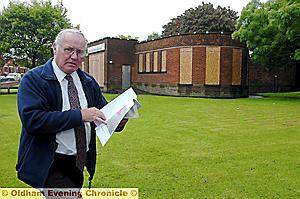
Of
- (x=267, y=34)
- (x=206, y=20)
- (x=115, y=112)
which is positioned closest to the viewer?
(x=115, y=112)

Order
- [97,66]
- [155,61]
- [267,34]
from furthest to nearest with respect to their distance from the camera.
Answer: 1. [97,66]
2. [155,61]
3. [267,34]

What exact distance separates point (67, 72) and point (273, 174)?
14.9ft

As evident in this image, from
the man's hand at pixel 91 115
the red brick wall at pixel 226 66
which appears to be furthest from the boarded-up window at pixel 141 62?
the man's hand at pixel 91 115

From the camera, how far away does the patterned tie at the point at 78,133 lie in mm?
2379

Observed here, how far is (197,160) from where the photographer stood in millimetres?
6895

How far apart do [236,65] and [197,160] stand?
24.1 metres

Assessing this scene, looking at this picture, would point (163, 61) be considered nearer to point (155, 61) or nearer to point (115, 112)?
point (155, 61)

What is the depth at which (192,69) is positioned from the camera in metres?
29.9

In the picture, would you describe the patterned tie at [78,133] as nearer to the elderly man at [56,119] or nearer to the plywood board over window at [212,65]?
the elderly man at [56,119]

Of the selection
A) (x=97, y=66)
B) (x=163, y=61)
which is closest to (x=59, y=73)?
(x=163, y=61)

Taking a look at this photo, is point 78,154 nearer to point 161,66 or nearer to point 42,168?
point 42,168

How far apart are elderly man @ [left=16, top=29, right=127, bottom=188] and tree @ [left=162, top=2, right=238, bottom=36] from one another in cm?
4553

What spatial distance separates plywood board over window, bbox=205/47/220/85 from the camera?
29.3m

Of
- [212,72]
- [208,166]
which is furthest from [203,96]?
[208,166]
